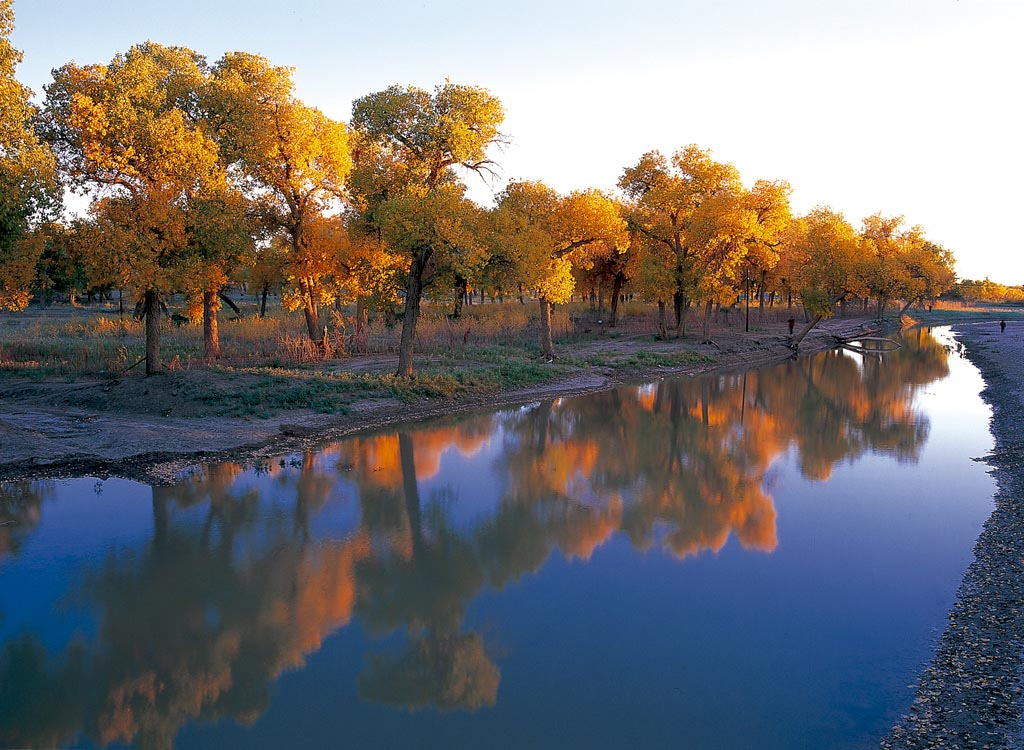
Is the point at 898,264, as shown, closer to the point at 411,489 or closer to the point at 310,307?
the point at 310,307

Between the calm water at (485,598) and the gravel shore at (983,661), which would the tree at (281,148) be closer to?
the calm water at (485,598)

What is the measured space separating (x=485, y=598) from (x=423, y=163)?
16759 mm

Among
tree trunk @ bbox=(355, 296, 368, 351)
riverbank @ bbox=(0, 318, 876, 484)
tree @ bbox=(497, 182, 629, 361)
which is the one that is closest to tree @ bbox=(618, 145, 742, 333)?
tree @ bbox=(497, 182, 629, 361)

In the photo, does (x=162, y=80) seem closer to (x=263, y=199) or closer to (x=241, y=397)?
(x=263, y=199)

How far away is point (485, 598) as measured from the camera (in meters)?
10.1

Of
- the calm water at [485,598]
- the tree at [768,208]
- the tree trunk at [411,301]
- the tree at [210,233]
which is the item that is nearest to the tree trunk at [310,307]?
the tree trunk at [411,301]

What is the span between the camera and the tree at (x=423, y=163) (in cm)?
2186

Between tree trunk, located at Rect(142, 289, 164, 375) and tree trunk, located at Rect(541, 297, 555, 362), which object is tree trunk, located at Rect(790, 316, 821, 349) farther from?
tree trunk, located at Rect(142, 289, 164, 375)

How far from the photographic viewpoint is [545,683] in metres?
7.85

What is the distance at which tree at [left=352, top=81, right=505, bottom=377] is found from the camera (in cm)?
2186

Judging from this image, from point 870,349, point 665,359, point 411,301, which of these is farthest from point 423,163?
point 870,349

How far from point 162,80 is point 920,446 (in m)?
25.6

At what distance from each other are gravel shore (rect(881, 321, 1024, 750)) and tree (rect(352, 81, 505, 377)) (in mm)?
15467

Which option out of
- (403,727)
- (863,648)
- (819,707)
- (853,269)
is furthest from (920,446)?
(853,269)
